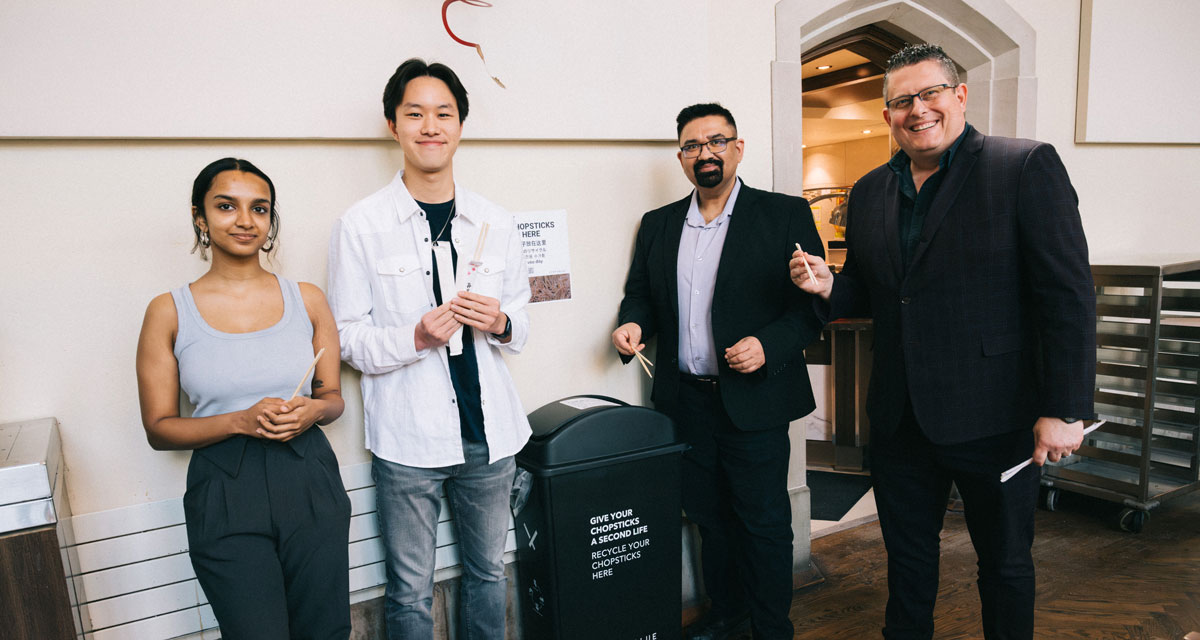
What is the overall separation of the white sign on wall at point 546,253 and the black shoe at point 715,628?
1465mm

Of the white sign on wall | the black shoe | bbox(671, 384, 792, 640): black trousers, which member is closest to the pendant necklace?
the white sign on wall

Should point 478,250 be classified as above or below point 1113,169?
below

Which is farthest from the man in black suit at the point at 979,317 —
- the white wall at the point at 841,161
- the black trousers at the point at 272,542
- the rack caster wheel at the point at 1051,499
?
the white wall at the point at 841,161

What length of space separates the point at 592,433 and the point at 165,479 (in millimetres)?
1401

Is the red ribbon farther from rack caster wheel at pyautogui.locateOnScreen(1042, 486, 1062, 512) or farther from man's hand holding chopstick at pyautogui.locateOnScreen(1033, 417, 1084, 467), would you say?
rack caster wheel at pyautogui.locateOnScreen(1042, 486, 1062, 512)

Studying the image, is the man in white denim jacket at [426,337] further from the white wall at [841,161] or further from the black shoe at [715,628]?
the white wall at [841,161]

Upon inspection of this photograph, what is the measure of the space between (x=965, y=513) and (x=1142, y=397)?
7.41 feet

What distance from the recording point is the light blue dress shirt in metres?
2.58

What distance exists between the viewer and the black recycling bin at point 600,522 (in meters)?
2.31

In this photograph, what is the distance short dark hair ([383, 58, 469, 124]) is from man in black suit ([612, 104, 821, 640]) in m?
0.90

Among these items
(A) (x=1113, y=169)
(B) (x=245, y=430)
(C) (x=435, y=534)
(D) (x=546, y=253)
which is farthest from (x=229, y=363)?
(A) (x=1113, y=169)

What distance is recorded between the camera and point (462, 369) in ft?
7.22

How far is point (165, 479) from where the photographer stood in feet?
7.07

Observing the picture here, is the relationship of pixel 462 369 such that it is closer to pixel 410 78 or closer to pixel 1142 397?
pixel 410 78
